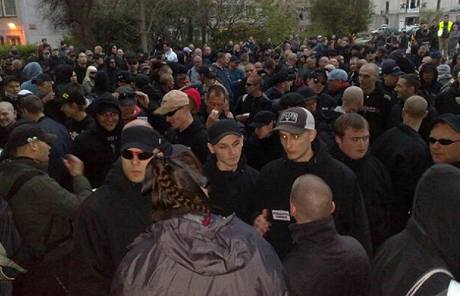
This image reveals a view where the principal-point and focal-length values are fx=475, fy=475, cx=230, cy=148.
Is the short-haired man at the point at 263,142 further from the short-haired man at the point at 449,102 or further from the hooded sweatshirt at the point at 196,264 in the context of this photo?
the hooded sweatshirt at the point at 196,264

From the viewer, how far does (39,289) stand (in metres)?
3.70

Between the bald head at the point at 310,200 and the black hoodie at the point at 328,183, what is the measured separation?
768mm

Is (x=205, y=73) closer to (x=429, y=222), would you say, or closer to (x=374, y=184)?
(x=374, y=184)

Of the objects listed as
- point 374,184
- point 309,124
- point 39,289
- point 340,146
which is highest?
point 309,124

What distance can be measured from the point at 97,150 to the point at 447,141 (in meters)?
3.49

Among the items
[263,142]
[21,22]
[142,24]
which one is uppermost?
[21,22]

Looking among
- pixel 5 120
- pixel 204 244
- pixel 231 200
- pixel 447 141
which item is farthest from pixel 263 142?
pixel 204 244

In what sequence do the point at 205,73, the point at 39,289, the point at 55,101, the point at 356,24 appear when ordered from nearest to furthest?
1. the point at 39,289
2. the point at 55,101
3. the point at 205,73
4. the point at 356,24

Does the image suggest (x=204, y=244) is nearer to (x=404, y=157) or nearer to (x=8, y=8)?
(x=404, y=157)

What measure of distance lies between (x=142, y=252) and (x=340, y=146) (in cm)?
283

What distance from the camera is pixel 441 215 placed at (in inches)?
82.5

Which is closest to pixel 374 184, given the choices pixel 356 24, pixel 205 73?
pixel 205 73

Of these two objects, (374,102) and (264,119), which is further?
(374,102)

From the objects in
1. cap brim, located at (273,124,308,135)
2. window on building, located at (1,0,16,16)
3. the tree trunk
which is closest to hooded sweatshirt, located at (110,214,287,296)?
cap brim, located at (273,124,308,135)
